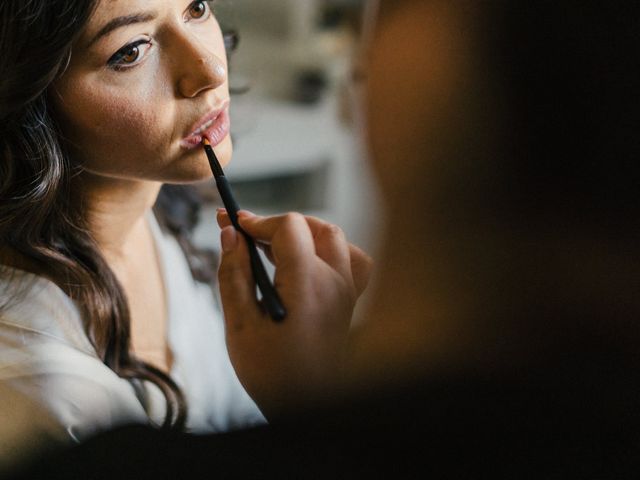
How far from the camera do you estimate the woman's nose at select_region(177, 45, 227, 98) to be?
46cm

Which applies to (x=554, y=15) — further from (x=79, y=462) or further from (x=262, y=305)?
(x=79, y=462)

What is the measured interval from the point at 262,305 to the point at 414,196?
0.35 ft

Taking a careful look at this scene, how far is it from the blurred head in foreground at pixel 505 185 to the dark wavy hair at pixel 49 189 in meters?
0.19

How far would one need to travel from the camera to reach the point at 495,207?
1.09 feet

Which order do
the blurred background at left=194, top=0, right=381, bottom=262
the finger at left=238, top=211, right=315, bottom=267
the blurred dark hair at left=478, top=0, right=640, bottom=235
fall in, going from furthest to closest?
the blurred background at left=194, top=0, right=381, bottom=262
the finger at left=238, top=211, right=315, bottom=267
the blurred dark hair at left=478, top=0, right=640, bottom=235

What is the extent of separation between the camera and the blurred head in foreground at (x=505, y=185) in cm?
30

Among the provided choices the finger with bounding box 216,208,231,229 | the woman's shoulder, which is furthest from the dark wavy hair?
the finger with bounding box 216,208,231,229

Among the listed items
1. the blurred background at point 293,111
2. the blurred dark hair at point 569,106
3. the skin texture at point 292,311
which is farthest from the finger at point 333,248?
the blurred background at point 293,111

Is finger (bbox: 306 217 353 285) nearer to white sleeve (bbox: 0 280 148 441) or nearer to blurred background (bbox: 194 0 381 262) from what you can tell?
white sleeve (bbox: 0 280 148 441)

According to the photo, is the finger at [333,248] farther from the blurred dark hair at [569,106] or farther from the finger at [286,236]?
the blurred dark hair at [569,106]

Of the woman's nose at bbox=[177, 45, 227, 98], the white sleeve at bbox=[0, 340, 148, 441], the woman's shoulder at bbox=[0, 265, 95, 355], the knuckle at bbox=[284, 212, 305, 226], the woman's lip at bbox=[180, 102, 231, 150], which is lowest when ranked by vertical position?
the white sleeve at bbox=[0, 340, 148, 441]

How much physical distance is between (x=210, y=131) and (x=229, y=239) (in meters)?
0.11

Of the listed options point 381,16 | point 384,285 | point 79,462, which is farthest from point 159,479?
point 381,16

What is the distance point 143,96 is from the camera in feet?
1.54
